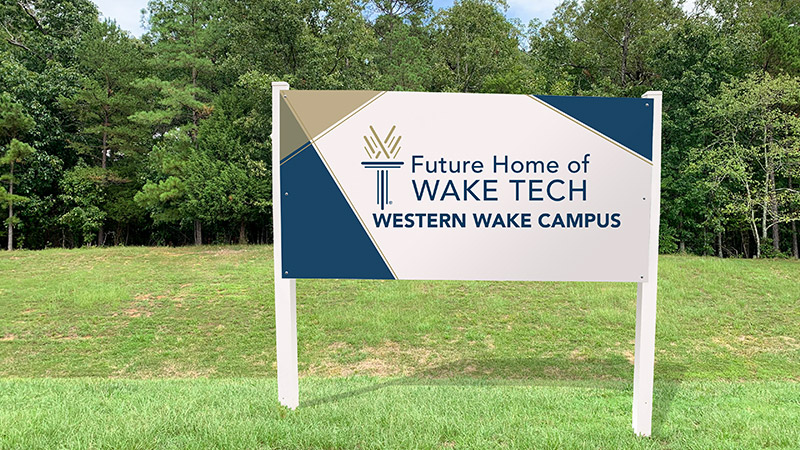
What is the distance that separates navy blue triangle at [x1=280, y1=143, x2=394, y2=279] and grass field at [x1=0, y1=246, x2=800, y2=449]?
3.25ft

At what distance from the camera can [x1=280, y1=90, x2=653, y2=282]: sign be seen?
10.1 feet

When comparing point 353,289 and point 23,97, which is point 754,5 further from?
point 23,97

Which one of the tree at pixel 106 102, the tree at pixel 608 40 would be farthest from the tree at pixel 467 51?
the tree at pixel 106 102

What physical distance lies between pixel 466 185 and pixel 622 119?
3.65 feet

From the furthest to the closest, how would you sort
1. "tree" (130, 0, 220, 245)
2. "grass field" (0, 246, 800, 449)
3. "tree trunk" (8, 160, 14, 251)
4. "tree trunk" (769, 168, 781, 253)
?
"tree" (130, 0, 220, 245)
"tree trunk" (8, 160, 14, 251)
"tree trunk" (769, 168, 781, 253)
"grass field" (0, 246, 800, 449)

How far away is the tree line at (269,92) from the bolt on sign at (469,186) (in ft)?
57.8

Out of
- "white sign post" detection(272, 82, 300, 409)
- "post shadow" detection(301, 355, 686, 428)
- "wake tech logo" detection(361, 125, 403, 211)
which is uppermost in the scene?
"wake tech logo" detection(361, 125, 403, 211)

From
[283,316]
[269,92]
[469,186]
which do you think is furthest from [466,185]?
[269,92]

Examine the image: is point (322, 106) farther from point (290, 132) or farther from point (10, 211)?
point (10, 211)

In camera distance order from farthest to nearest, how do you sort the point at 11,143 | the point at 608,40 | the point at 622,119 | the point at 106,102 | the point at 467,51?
1. the point at 467,51
2. the point at 608,40
3. the point at 106,102
4. the point at 11,143
5. the point at 622,119

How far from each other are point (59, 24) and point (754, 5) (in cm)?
3687

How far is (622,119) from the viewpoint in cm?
307

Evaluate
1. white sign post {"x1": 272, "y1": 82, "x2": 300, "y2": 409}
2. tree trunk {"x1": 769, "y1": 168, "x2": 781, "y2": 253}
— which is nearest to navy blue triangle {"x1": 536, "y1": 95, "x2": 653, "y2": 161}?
white sign post {"x1": 272, "y1": 82, "x2": 300, "y2": 409}

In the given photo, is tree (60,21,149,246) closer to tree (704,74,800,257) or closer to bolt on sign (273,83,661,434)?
bolt on sign (273,83,661,434)
